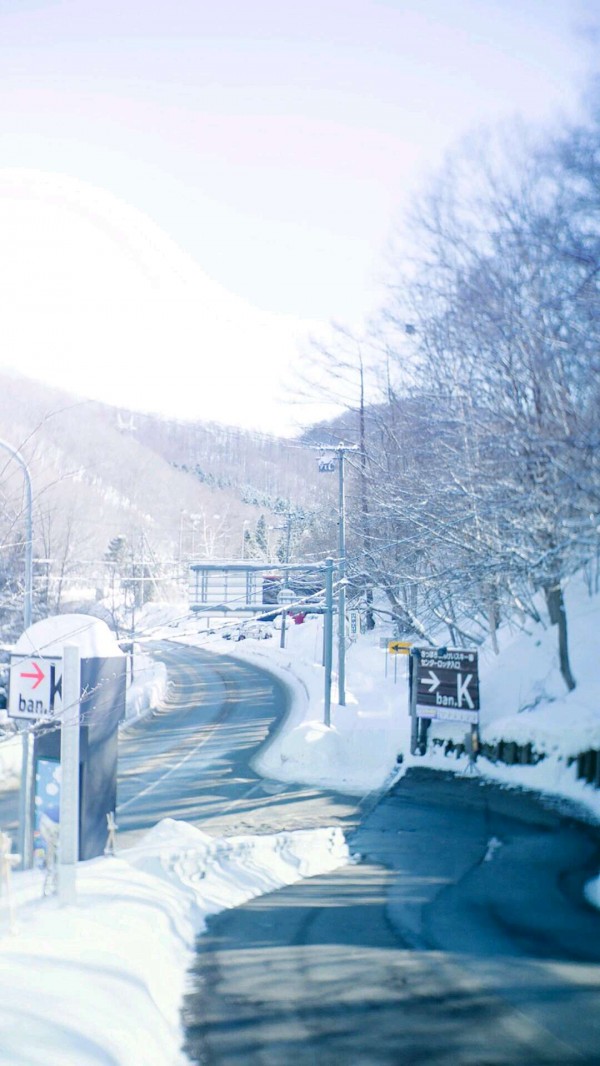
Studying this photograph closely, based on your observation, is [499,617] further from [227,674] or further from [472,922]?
[227,674]

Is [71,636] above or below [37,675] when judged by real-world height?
above

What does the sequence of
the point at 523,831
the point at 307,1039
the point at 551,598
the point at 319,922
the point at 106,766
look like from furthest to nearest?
the point at 551,598, the point at 523,831, the point at 106,766, the point at 319,922, the point at 307,1039

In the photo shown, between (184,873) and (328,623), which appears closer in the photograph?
(184,873)

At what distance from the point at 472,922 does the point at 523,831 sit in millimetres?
4713

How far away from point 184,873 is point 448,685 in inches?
392

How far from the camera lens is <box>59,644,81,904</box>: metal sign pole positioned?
803cm

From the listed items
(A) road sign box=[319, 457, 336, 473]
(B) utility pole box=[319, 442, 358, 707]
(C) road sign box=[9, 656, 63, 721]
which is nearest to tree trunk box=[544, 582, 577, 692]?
(B) utility pole box=[319, 442, 358, 707]

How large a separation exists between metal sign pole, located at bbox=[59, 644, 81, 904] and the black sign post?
11.5m

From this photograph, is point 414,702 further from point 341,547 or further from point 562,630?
point 341,547

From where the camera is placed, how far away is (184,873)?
9.94 m

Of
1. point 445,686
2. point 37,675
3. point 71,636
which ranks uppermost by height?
point 71,636

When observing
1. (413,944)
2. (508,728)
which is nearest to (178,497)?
(508,728)

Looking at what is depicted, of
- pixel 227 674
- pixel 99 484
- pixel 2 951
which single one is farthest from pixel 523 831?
pixel 99 484

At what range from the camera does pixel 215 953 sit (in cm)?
781
